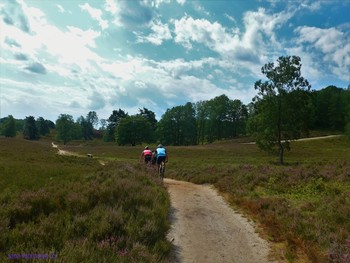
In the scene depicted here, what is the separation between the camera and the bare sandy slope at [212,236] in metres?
8.24

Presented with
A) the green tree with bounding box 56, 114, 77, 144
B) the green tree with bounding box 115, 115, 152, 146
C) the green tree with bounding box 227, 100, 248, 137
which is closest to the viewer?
the green tree with bounding box 115, 115, 152, 146

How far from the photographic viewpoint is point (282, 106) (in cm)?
4291

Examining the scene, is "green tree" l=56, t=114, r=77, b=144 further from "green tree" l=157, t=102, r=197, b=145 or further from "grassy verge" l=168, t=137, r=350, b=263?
"grassy verge" l=168, t=137, r=350, b=263

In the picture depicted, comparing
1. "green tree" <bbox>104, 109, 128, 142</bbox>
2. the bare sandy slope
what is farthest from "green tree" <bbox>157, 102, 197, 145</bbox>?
the bare sandy slope

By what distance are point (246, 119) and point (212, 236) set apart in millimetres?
120974

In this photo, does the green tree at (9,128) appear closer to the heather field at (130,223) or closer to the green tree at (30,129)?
the green tree at (30,129)

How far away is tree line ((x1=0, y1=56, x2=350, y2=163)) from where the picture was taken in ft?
140

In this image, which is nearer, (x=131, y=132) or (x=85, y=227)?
(x=85, y=227)

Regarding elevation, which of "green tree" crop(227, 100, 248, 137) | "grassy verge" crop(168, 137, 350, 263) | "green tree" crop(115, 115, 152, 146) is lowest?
"grassy verge" crop(168, 137, 350, 263)

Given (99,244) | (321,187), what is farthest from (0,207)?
(321,187)

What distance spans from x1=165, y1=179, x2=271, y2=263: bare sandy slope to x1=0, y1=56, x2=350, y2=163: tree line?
31.8 meters

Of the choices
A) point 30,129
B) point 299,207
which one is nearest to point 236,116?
point 30,129

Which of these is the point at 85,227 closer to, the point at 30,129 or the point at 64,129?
the point at 64,129

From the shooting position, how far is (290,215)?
441 inches
